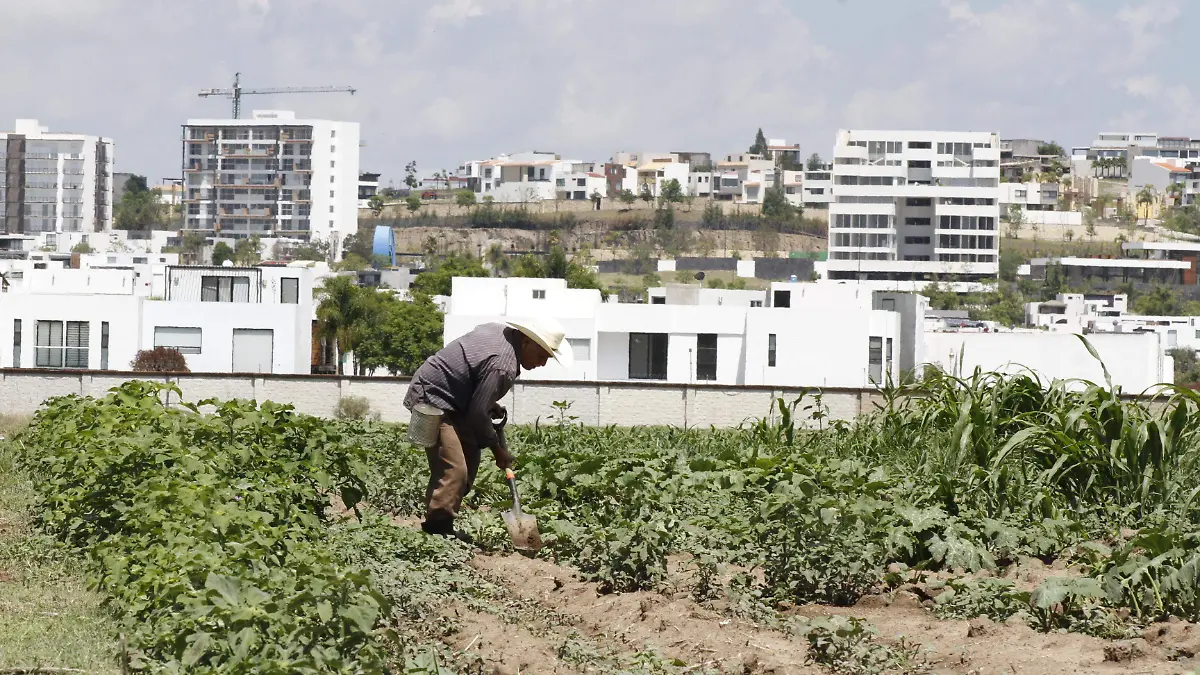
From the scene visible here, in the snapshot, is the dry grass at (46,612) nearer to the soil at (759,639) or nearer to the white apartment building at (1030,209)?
the soil at (759,639)

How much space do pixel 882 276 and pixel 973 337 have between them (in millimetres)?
93845

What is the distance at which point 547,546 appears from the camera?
359 inches

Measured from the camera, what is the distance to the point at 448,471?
901 cm

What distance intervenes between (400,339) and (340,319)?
717cm

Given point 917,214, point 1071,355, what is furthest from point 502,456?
point 917,214

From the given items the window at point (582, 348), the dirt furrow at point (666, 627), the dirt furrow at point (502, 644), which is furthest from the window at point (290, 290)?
the dirt furrow at point (502, 644)

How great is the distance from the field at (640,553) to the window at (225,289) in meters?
42.2

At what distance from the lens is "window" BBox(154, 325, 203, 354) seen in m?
50.4

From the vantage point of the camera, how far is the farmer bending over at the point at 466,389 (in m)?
8.89

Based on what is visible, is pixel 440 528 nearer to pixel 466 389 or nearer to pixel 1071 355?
pixel 466 389

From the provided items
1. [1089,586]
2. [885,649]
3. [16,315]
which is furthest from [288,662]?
[16,315]

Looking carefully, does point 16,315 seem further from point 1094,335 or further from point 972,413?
point 972,413

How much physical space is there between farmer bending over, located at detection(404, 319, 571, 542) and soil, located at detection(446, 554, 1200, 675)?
122cm

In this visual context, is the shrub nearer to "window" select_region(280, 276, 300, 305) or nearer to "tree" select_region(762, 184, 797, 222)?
"window" select_region(280, 276, 300, 305)
